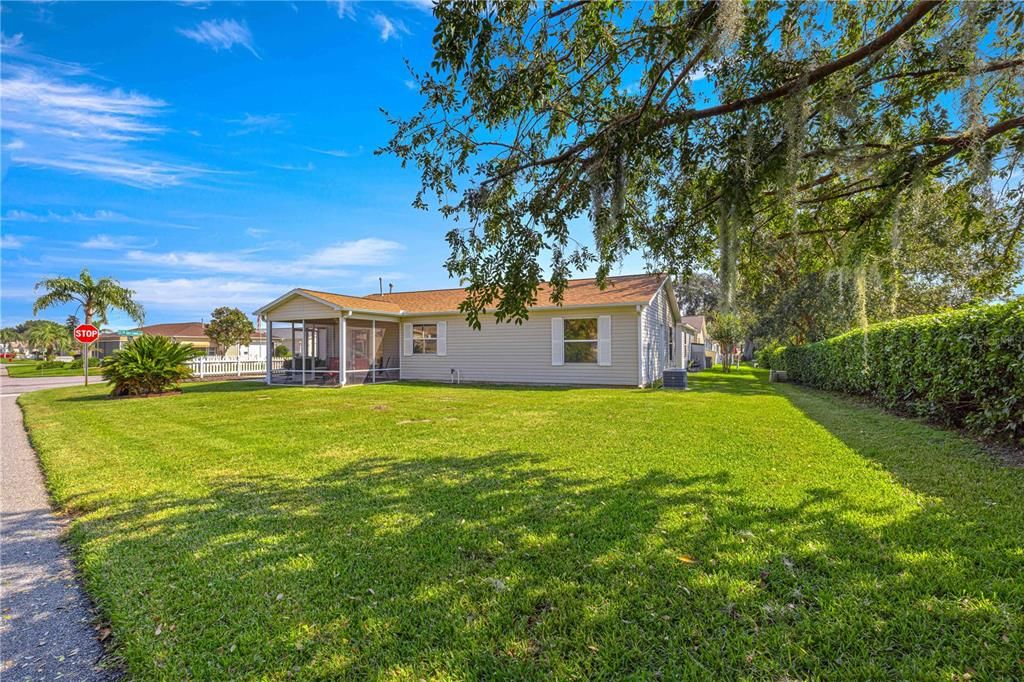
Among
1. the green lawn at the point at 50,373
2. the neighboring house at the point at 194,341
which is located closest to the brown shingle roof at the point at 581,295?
the green lawn at the point at 50,373

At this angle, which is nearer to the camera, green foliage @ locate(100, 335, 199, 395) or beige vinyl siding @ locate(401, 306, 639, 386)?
green foliage @ locate(100, 335, 199, 395)

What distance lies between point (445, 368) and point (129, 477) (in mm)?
11872

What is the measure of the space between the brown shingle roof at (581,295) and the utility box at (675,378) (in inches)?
91.5

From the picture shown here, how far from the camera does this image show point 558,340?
1449 cm

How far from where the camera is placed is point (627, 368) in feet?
45.1

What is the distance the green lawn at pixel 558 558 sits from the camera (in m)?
1.86

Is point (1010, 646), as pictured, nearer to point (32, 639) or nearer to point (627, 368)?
point (32, 639)

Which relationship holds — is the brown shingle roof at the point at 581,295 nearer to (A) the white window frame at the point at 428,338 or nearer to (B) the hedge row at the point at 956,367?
(A) the white window frame at the point at 428,338

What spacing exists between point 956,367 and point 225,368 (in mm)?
24012

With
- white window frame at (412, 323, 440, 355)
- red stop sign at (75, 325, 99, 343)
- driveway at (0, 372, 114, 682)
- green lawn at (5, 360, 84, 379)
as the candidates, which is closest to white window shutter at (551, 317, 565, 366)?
white window frame at (412, 323, 440, 355)

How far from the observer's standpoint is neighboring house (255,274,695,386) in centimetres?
1385

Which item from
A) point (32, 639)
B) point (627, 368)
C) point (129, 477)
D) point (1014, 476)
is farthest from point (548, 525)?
point (627, 368)

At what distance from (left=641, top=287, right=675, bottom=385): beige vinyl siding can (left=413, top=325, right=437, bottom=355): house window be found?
24.7ft

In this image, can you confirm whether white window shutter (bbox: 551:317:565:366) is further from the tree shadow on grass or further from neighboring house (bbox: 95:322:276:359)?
neighboring house (bbox: 95:322:276:359)
